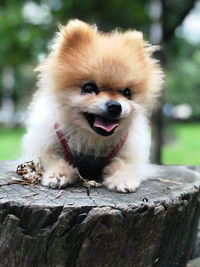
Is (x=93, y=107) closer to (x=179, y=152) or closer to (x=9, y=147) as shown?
(x=179, y=152)

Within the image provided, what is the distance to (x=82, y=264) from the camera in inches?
77.8

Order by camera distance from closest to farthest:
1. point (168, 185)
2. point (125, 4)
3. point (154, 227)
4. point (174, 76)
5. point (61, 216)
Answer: point (61, 216), point (154, 227), point (168, 185), point (125, 4), point (174, 76)

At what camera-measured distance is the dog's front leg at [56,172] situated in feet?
7.40

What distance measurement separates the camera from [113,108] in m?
2.15

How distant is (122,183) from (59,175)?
406 mm

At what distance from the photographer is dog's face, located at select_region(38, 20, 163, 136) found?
2.19m

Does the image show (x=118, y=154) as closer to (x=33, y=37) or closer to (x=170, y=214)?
(x=170, y=214)

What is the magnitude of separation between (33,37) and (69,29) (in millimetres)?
2755

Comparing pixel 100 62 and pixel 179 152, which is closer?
pixel 100 62

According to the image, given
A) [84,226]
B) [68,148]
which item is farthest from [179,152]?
[84,226]

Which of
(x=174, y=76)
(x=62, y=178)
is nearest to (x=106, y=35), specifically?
(x=62, y=178)

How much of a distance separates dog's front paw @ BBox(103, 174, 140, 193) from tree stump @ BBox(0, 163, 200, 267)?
0.05 m

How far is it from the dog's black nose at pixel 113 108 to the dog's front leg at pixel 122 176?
0.45m

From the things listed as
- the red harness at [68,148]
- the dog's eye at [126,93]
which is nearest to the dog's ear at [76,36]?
the dog's eye at [126,93]
